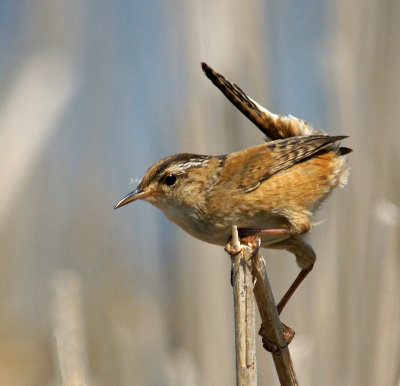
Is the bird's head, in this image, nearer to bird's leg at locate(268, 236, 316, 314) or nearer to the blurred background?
the blurred background

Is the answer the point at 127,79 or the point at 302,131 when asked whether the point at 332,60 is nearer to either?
the point at 302,131

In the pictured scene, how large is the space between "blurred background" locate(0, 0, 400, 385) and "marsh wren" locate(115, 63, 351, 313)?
125mm

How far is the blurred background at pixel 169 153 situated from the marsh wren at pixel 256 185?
12 centimetres

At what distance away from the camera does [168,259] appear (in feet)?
9.40

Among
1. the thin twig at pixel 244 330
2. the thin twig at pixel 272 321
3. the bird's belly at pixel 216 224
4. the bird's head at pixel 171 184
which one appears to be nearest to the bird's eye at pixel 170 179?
the bird's head at pixel 171 184

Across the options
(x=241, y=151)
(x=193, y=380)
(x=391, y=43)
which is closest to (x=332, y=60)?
(x=391, y=43)

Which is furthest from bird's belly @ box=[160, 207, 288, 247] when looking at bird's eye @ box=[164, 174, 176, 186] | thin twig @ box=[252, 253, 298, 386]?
thin twig @ box=[252, 253, 298, 386]

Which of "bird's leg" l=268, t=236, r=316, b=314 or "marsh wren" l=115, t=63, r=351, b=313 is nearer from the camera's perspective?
"marsh wren" l=115, t=63, r=351, b=313

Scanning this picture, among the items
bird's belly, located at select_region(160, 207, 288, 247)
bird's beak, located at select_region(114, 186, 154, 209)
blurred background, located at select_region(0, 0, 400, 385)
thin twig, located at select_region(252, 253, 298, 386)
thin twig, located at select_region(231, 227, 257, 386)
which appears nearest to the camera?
thin twig, located at select_region(231, 227, 257, 386)

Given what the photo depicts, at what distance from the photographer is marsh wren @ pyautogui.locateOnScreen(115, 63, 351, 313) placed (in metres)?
2.37

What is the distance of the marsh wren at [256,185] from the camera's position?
7.77ft

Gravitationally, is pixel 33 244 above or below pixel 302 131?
below

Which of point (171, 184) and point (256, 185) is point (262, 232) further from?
point (171, 184)

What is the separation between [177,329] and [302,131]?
3.25 ft
